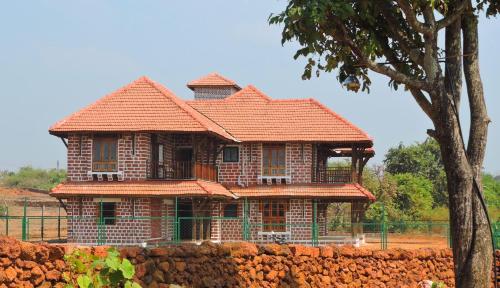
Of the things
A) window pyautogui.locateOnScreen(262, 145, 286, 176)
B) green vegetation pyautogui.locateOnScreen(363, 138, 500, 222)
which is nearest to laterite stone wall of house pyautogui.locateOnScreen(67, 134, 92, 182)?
window pyautogui.locateOnScreen(262, 145, 286, 176)

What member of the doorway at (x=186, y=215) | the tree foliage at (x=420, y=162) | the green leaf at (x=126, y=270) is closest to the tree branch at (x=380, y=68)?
the green leaf at (x=126, y=270)

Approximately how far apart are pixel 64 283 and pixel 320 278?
6602 millimetres

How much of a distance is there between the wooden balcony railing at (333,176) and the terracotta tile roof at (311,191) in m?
0.68

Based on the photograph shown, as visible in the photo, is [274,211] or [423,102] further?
[274,211]

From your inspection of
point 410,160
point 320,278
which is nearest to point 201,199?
point 320,278

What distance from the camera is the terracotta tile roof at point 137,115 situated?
32.5 m

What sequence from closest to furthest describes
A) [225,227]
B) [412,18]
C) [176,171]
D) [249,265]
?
[412,18], [249,265], [176,171], [225,227]

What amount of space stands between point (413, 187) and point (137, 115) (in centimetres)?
2516

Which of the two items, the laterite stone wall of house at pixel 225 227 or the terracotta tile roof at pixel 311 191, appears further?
the laterite stone wall of house at pixel 225 227

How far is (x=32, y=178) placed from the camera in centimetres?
8031

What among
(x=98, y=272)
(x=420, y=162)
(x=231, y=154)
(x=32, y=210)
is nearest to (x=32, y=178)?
(x=32, y=210)

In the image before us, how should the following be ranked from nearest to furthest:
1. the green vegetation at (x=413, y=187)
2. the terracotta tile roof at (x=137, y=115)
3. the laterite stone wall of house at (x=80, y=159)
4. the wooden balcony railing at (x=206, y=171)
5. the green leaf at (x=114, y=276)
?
1. the green leaf at (x=114, y=276)
2. the terracotta tile roof at (x=137, y=115)
3. the laterite stone wall of house at (x=80, y=159)
4. the wooden balcony railing at (x=206, y=171)
5. the green vegetation at (x=413, y=187)

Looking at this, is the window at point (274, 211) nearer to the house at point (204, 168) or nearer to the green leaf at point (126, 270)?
the house at point (204, 168)

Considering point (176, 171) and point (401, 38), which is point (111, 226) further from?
point (401, 38)
